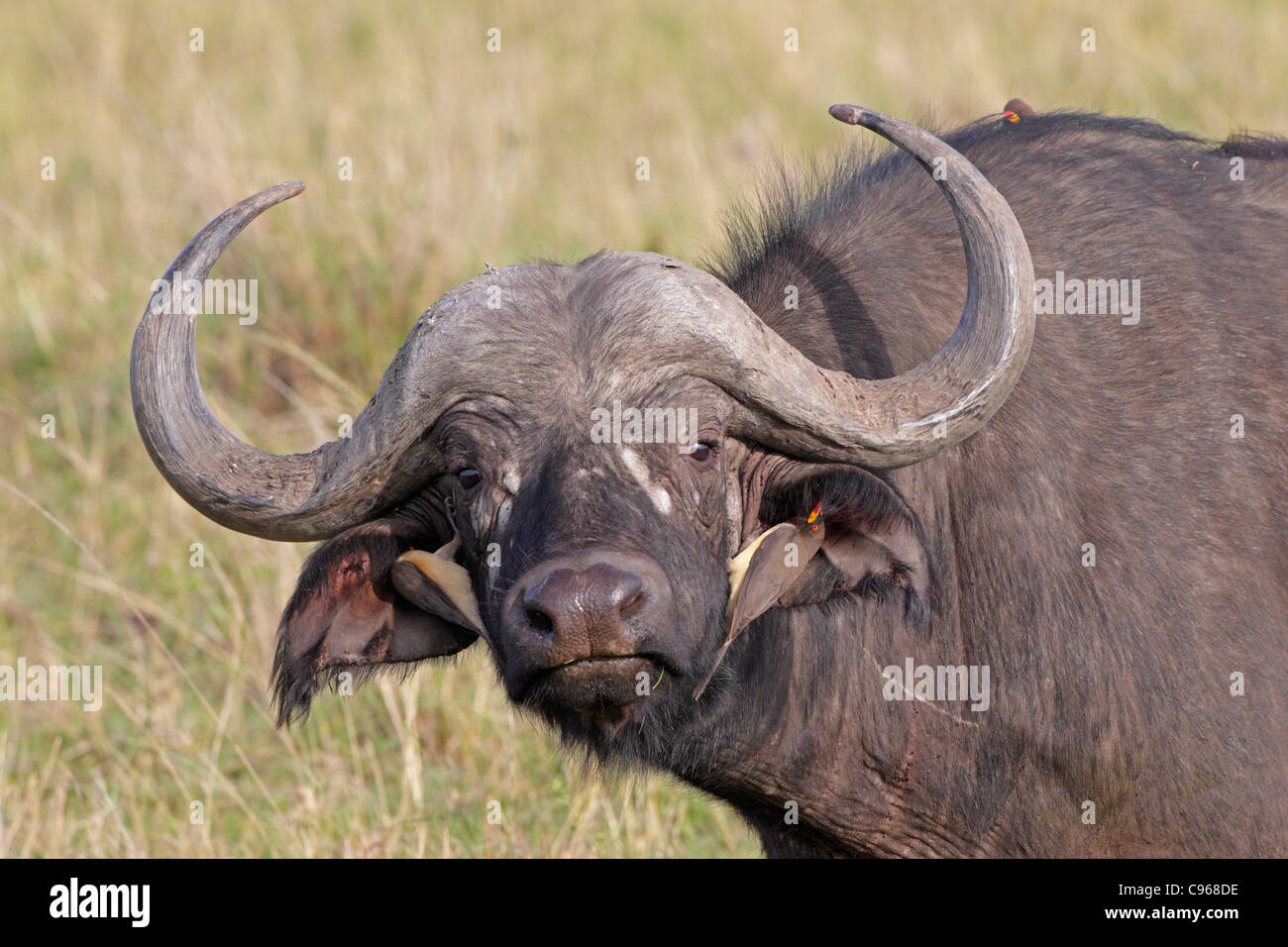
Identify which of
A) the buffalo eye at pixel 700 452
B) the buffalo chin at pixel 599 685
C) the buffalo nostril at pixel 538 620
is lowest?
the buffalo chin at pixel 599 685

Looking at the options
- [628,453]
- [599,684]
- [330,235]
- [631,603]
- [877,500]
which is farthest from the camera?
[330,235]

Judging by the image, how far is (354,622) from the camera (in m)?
3.82

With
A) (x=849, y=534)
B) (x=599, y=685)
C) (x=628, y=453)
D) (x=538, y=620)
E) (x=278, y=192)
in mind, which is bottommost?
(x=599, y=685)

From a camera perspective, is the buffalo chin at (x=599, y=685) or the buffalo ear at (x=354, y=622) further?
the buffalo ear at (x=354, y=622)

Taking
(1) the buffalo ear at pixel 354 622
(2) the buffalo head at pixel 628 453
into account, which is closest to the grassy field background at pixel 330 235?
(1) the buffalo ear at pixel 354 622

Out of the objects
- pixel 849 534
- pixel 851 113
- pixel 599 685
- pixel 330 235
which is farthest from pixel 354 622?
pixel 330 235

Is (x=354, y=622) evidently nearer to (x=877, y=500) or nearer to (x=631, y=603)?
(x=631, y=603)

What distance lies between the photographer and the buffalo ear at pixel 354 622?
377cm

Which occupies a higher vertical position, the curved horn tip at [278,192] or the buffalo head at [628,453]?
the curved horn tip at [278,192]

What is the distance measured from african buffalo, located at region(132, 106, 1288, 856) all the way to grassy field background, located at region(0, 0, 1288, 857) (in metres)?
0.63

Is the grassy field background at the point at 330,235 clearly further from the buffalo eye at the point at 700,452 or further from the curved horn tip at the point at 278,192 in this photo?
the curved horn tip at the point at 278,192

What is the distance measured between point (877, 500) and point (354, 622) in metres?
1.26

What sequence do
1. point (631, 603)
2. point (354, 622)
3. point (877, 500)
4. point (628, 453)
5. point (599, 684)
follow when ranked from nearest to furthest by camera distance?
1. point (631, 603)
2. point (599, 684)
3. point (628, 453)
4. point (877, 500)
5. point (354, 622)

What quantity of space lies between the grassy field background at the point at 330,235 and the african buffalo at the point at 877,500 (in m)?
0.63
